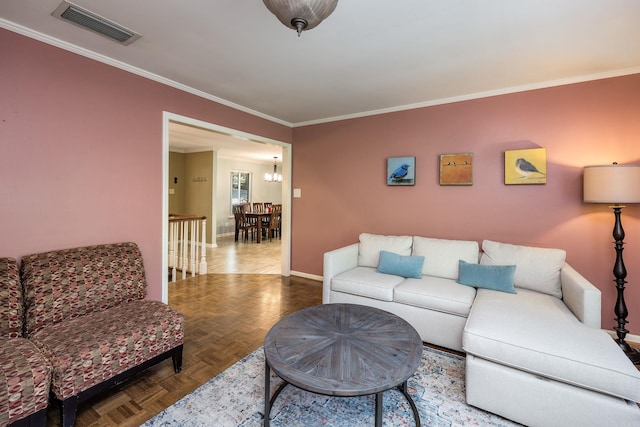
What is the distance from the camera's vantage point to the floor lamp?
221cm

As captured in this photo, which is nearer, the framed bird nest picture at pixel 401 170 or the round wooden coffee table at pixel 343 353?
the round wooden coffee table at pixel 343 353

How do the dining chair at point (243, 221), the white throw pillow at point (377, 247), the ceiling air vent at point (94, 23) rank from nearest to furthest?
the ceiling air vent at point (94, 23), the white throw pillow at point (377, 247), the dining chair at point (243, 221)

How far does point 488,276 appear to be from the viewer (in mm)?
2561

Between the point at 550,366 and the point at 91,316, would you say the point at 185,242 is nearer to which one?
the point at 91,316

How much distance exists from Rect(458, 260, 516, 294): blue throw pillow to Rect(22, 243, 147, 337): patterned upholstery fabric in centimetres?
286

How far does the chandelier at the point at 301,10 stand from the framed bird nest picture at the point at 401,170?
2571mm

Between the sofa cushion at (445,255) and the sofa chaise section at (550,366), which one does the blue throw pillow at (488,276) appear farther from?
the sofa chaise section at (550,366)

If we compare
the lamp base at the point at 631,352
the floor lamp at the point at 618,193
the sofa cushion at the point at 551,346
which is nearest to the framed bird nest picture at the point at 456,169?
the floor lamp at the point at 618,193

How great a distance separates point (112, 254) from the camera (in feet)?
7.66

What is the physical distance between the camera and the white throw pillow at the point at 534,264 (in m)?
2.44

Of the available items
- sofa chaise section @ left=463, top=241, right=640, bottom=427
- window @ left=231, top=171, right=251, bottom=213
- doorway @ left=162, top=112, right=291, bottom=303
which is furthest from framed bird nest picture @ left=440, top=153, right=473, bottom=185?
window @ left=231, top=171, right=251, bottom=213

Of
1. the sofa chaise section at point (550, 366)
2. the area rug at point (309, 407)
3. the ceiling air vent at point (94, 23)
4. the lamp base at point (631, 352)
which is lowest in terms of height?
the area rug at point (309, 407)

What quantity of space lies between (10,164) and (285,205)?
3104 millimetres

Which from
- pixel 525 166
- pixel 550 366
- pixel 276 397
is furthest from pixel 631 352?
pixel 276 397
